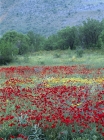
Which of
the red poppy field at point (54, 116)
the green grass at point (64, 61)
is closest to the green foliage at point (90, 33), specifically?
the green grass at point (64, 61)

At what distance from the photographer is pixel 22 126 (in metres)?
6.82

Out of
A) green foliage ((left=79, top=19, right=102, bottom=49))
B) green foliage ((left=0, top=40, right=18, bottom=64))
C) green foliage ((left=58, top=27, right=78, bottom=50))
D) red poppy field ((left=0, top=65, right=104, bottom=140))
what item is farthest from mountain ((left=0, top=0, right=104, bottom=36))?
red poppy field ((left=0, top=65, right=104, bottom=140))

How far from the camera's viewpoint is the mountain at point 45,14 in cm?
6806

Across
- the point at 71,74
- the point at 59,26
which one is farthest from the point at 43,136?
the point at 59,26

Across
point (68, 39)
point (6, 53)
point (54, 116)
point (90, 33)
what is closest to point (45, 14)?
point (68, 39)

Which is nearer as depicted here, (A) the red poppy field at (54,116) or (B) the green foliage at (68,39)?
(A) the red poppy field at (54,116)

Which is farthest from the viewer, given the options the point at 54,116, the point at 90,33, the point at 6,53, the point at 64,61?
the point at 90,33

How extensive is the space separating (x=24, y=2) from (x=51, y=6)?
6972 mm

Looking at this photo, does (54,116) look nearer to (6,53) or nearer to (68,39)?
(6,53)

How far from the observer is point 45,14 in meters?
71.2

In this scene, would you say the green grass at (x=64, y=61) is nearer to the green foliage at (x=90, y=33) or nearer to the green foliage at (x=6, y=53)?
the green foliage at (x=6, y=53)

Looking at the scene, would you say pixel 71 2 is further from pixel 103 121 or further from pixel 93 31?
pixel 103 121

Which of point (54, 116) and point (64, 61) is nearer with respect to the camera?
point (54, 116)

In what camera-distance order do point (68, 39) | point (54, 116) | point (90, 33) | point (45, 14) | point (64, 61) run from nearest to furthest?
point (54, 116)
point (64, 61)
point (90, 33)
point (68, 39)
point (45, 14)
